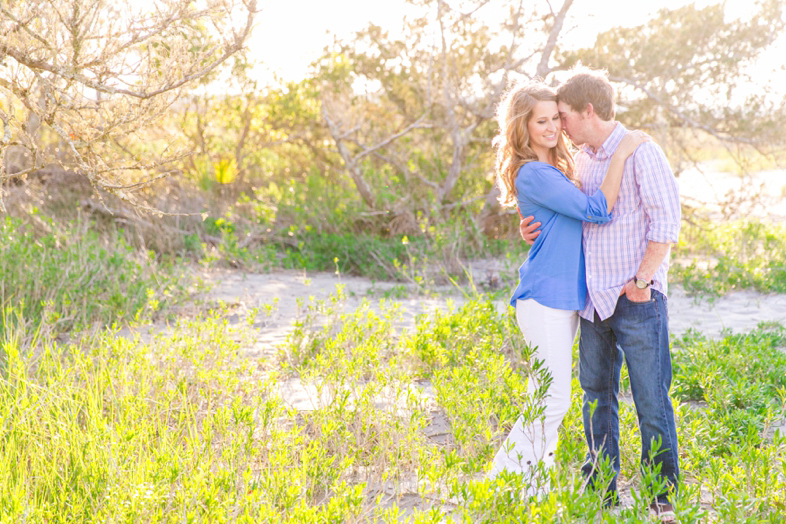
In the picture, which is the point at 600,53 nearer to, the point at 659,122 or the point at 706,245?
the point at 659,122

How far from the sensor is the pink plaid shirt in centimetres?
273

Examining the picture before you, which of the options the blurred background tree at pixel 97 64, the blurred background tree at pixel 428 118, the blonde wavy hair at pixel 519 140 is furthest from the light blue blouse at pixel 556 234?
the blurred background tree at pixel 428 118

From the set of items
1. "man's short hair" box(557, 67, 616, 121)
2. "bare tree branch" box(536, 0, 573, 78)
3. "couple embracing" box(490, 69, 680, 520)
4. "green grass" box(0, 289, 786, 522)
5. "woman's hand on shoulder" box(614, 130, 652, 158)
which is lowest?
"green grass" box(0, 289, 786, 522)

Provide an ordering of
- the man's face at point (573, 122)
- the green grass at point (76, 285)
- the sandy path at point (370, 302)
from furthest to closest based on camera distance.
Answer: the sandy path at point (370, 302), the green grass at point (76, 285), the man's face at point (573, 122)

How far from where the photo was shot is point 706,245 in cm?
1002

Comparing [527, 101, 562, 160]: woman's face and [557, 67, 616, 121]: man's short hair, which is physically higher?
[557, 67, 616, 121]: man's short hair

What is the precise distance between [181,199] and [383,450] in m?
7.81

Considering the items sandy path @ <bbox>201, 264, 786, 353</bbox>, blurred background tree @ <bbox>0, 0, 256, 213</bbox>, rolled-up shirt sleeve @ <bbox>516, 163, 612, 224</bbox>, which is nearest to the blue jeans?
rolled-up shirt sleeve @ <bbox>516, 163, 612, 224</bbox>

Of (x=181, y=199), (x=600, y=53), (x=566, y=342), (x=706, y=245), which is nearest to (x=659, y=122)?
(x=600, y=53)

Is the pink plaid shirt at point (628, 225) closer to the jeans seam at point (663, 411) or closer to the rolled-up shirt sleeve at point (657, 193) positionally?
the rolled-up shirt sleeve at point (657, 193)

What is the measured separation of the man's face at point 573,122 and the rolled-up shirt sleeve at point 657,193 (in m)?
0.28

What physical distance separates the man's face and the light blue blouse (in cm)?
20

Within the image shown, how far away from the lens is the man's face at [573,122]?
295 cm

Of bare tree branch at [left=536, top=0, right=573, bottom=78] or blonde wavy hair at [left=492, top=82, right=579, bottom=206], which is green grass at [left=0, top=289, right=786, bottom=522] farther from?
bare tree branch at [left=536, top=0, right=573, bottom=78]
